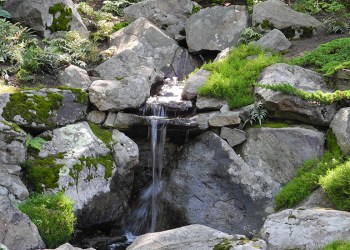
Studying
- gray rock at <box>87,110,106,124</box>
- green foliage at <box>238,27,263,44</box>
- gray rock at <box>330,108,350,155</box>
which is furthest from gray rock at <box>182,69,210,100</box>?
gray rock at <box>330,108,350,155</box>

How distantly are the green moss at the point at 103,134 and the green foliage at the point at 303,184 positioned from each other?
3.91m

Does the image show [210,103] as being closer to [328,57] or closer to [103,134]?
[103,134]

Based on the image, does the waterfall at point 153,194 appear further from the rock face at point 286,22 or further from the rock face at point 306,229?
the rock face at point 286,22

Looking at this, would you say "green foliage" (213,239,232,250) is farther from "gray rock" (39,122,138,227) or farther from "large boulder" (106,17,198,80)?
"large boulder" (106,17,198,80)

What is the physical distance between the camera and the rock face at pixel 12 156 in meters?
8.17

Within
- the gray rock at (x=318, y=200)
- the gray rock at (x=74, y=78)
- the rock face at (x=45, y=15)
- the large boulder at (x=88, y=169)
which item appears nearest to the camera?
the gray rock at (x=318, y=200)

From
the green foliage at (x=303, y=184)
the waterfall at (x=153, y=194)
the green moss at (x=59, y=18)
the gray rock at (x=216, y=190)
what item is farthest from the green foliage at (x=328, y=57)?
the green moss at (x=59, y=18)

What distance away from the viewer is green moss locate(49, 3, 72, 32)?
14375 mm

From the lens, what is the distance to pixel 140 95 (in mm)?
11008

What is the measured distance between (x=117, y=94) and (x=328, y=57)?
230 inches

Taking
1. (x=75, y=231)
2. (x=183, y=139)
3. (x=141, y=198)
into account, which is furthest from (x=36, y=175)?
(x=183, y=139)

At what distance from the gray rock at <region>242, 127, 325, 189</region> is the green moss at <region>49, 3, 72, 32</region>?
305 inches

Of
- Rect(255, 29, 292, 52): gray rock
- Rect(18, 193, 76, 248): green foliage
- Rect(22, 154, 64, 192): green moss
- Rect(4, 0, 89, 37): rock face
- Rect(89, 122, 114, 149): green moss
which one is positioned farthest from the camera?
Rect(4, 0, 89, 37): rock face

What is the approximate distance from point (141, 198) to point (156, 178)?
604mm
